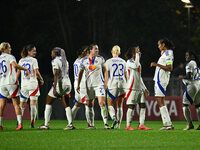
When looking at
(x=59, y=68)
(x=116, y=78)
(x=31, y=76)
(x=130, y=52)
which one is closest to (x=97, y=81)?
(x=116, y=78)

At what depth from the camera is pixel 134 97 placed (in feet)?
59.9

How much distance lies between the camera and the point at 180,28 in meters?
56.2

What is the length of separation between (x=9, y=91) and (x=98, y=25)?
37.4 metres

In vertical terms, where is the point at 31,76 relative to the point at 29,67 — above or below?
below

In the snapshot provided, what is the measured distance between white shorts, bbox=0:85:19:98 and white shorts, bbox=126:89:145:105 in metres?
3.31

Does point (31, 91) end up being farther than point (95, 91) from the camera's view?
Yes

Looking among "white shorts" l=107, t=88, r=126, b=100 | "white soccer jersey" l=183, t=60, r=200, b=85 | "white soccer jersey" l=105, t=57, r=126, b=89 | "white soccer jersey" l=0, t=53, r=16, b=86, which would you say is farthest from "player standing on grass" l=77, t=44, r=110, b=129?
"white soccer jersey" l=183, t=60, r=200, b=85

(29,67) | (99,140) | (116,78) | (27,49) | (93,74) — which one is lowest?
(99,140)

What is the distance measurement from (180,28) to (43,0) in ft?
43.2

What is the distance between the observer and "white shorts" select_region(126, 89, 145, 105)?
18250 mm

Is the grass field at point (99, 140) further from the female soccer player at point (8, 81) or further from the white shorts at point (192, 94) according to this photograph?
the white shorts at point (192, 94)

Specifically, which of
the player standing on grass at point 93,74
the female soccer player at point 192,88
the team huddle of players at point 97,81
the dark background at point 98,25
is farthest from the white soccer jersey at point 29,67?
the dark background at point 98,25

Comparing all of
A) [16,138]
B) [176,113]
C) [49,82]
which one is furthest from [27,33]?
[16,138]

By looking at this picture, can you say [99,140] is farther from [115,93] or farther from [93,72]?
[115,93]
